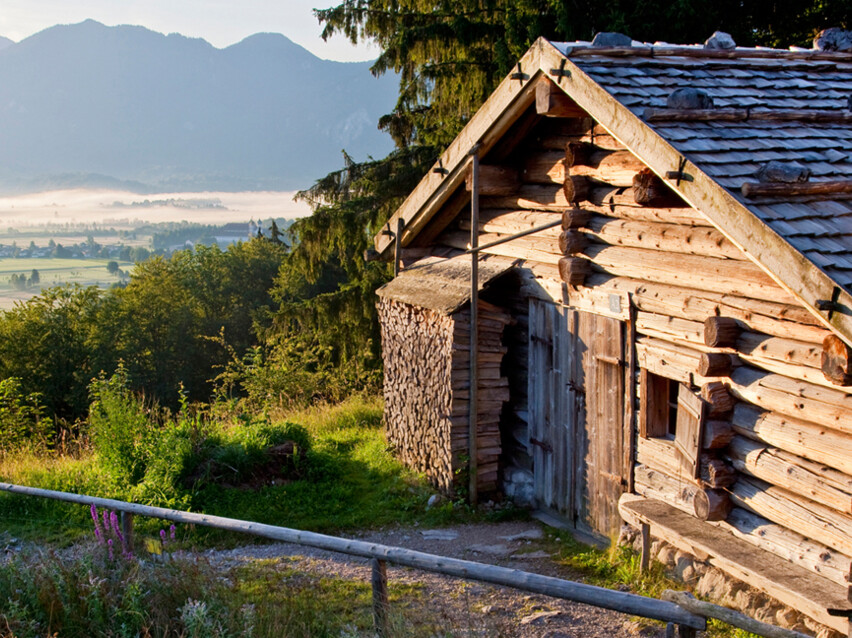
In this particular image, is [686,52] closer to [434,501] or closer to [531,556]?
[531,556]

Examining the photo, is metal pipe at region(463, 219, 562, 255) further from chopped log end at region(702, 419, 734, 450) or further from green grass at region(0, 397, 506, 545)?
green grass at region(0, 397, 506, 545)

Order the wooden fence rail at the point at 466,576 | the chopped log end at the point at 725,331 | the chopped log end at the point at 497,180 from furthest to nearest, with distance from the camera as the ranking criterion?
the chopped log end at the point at 497,180
the chopped log end at the point at 725,331
the wooden fence rail at the point at 466,576

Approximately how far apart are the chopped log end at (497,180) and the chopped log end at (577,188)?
1187 mm

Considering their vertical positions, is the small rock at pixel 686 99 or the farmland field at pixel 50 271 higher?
the small rock at pixel 686 99

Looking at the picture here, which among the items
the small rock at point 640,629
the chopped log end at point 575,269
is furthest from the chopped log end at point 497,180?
the small rock at point 640,629

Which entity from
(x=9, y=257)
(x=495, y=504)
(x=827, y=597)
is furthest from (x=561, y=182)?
(x=9, y=257)

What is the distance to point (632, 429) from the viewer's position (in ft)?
22.2

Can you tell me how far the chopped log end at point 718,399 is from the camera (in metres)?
5.64

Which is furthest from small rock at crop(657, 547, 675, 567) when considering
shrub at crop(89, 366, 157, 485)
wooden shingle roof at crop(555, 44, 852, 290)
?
shrub at crop(89, 366, 157, 485)

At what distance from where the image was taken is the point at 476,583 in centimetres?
645

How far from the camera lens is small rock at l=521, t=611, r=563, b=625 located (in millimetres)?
5598

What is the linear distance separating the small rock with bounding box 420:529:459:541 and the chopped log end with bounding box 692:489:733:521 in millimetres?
2887

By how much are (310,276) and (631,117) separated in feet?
37.3

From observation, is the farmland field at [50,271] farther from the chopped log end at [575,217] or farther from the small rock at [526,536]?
the chopped log end at [575,217]
